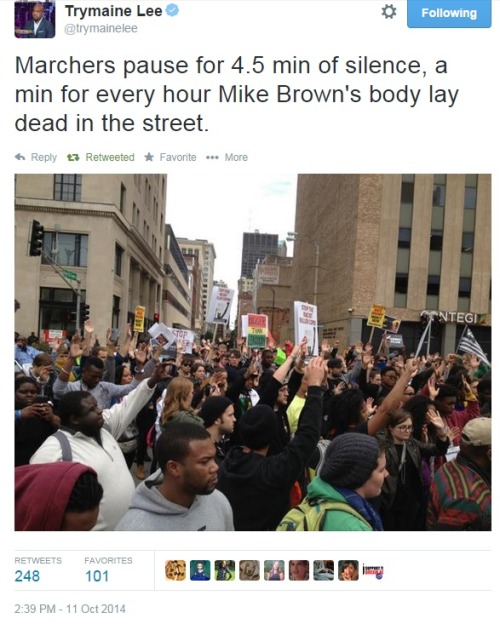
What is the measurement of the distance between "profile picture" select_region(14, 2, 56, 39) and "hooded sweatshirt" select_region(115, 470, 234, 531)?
1.80 m

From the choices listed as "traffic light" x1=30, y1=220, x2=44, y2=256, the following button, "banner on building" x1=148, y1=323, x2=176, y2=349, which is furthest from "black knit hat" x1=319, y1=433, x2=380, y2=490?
"traffic light" x1=30, y1=220, x2=44, y2=256

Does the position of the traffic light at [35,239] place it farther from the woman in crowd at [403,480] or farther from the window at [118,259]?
the window at [118,259]

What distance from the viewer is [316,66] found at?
2012 mm

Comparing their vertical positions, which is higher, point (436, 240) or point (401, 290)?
point (436, 240)

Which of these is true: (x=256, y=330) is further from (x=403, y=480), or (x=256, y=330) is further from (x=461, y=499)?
(x=461, y=499)

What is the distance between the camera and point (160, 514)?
187cm

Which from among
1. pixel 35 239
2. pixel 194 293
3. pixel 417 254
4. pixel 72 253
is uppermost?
pixel 194 293
